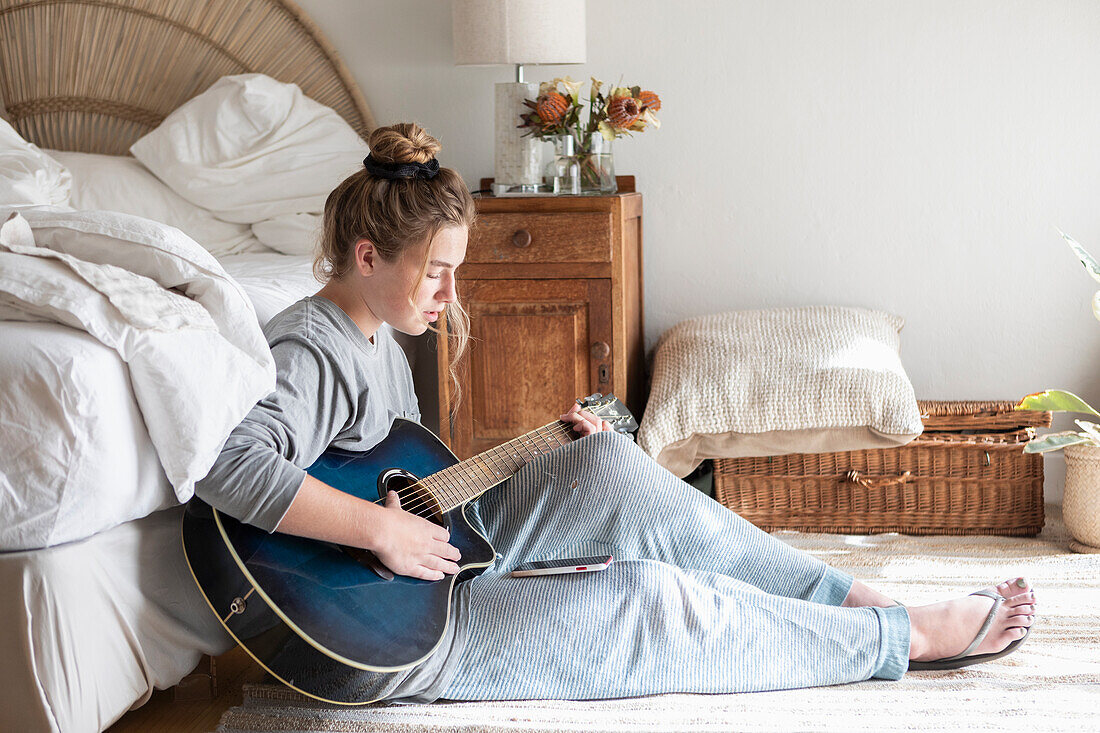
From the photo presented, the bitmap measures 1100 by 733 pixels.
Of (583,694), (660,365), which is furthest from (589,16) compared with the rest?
(583,694)

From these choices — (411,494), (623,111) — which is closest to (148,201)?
(623,111)

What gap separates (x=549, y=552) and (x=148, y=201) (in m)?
1.37

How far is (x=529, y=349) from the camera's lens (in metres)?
2.07

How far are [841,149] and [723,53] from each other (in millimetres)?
355

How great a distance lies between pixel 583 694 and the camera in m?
1.24

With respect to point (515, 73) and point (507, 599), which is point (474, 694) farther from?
point (515, 73)

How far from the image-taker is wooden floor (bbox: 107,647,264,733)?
49.7 inches

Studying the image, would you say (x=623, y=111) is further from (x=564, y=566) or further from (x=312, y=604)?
(x=312, y=604)

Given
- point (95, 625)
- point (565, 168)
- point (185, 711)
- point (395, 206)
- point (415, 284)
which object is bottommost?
point (185, 711)

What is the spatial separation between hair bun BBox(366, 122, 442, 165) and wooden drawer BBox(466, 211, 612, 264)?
681 mm

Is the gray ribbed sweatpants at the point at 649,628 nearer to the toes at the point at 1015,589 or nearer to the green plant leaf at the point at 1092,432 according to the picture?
the toes at the point at 1015,589

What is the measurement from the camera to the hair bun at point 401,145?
130cm

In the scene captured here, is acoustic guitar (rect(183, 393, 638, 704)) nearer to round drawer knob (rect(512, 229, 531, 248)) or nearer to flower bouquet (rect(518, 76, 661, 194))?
round drawer knob (rect(512, 229, 531, 248))

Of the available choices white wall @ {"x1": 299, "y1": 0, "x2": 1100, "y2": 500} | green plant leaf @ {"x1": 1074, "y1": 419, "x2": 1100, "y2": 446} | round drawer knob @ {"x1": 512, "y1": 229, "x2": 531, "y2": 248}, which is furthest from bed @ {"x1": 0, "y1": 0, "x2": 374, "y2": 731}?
green plant leaf @ {"x1": 1074, "y1": 419, "x2": 1100, "y2": 446}
